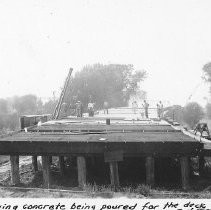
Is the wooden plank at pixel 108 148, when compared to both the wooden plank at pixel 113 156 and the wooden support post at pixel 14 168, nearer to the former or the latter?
the wooden plank at pixel 113 156

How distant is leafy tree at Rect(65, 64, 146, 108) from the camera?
65062 millimetres

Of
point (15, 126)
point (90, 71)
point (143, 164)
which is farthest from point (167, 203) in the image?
point (90, 71)

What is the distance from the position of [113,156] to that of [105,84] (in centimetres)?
5404

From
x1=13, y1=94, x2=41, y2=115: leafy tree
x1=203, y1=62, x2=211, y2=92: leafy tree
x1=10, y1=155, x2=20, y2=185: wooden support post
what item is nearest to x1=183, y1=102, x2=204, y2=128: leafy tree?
x1=203, y1=62, x2=211, y2=92: leafy tree

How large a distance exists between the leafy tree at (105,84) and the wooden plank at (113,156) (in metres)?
46.5

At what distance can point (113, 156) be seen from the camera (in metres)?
15.0

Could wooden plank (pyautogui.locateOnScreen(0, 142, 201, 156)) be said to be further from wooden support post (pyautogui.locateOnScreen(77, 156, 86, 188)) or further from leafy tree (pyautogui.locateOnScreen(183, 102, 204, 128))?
leafy tree (pyautogui.locateOnScreen(183, 102, 204, 128))

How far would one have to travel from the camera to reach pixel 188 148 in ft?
48.2

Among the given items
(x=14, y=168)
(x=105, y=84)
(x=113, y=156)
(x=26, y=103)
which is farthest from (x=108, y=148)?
(x=26, y=103)

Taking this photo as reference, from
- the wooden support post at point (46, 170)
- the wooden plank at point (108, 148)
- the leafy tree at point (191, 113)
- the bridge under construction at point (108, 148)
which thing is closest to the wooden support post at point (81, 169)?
the bridge under construction at point (108, 148)

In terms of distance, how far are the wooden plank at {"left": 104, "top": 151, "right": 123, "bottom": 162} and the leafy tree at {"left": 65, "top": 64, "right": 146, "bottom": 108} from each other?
46.5 meters

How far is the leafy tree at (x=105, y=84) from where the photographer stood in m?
65.1

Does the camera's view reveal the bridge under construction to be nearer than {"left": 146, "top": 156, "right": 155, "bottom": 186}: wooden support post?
Yes

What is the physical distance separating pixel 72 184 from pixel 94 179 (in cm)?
126
